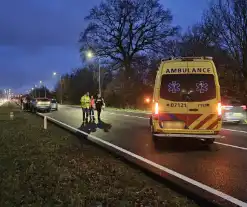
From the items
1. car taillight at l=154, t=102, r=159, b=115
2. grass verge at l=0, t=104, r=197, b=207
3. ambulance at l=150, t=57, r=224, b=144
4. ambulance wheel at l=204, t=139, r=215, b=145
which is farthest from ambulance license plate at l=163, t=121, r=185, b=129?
grass verge at l=0, t=104, r=197, b=207

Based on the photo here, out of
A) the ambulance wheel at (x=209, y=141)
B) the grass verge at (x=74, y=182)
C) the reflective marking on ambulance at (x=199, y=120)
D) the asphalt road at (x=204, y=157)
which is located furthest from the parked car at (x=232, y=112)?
the grass verge at (x=74, y=182)

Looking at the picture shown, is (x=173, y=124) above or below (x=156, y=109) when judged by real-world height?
below

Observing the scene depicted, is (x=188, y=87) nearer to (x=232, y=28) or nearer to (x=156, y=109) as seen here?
(x=156, y=109)

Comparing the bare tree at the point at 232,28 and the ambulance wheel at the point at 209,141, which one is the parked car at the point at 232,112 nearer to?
the ambulance wheel at the point at 209,141

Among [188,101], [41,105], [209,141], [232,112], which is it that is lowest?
[209,141]

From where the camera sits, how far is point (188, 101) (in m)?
11.7

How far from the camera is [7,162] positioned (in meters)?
9.09

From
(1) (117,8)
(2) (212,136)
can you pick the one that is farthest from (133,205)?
(1) (117,8)

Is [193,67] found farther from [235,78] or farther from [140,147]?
[235,78]

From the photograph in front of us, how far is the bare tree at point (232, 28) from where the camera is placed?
37.6 m

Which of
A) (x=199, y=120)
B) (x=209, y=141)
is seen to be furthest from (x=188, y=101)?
(x=209, y=141)

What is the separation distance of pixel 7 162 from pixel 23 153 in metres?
1.48

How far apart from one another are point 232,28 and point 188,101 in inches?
1131

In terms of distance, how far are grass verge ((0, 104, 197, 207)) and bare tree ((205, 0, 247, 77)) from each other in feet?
98.8
